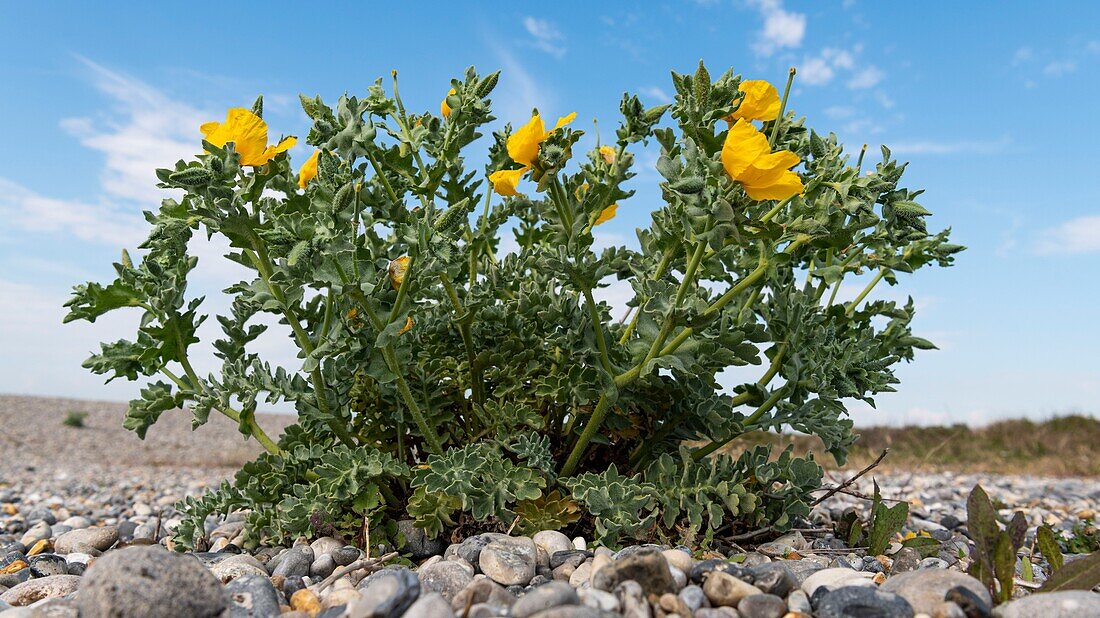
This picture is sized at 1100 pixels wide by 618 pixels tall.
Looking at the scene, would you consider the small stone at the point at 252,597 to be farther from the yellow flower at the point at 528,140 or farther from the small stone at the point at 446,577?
the yellow flower at the point at 528,140

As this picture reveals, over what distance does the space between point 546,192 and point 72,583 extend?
209cm

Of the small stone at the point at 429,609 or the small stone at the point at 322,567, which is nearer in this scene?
the small stone at the point at 429,609

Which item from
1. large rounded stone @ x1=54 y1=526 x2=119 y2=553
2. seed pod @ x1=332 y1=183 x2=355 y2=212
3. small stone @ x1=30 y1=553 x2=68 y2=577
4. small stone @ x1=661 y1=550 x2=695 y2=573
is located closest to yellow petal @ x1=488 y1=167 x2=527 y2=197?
seed pod @ x1=332 y1=183 x2=355 y2=212

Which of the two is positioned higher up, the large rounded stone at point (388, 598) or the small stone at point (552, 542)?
the small stone at point (552, 542)

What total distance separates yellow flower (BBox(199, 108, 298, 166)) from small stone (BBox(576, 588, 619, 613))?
1785 mm

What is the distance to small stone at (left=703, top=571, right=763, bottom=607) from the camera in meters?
2.28

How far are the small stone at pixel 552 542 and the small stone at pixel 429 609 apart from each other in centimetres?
94

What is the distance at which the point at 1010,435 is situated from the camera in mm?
12352

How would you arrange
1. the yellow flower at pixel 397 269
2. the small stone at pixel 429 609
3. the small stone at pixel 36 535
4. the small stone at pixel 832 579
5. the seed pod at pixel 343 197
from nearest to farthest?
1. the small stone at pixel 429 609
2. the small stone at pixel 832 579
3. the seed pod at pixel 343 197
4. the yellow flower at pixel 397 269
5. the small stone at pixel 36 535

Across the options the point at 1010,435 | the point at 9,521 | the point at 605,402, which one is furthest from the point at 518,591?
the point at 1010,435

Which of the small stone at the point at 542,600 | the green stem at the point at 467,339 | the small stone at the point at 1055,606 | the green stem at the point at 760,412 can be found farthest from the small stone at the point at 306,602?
the small stone at the point at 1055,606

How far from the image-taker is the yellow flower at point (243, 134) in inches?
112

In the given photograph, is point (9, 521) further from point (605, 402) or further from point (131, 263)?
point (605, 402)

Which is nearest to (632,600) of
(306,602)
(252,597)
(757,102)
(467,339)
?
(306,602)
